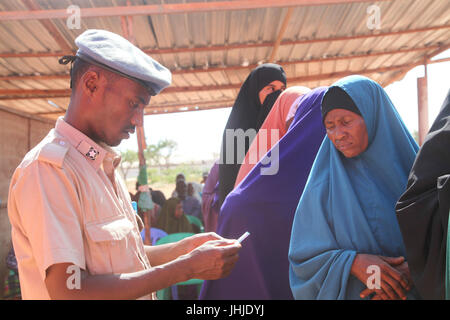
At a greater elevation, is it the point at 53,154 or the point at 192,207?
the point at 53,154

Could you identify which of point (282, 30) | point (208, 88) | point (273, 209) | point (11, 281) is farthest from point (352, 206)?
point (208, 88)

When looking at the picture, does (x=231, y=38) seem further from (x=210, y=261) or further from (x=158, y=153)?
(x=158, y=153)

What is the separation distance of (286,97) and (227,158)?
797mm

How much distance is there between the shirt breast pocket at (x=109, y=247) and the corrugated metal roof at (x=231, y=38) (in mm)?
2651

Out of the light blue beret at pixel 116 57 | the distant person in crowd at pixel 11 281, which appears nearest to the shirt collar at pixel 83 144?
the light blue beret at pixel 116 57

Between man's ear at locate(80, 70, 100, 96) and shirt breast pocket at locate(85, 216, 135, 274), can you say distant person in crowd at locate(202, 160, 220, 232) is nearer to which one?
shirt breast pocket at locate(85, 216, 135, 274)

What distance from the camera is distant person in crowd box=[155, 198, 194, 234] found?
5090 mm

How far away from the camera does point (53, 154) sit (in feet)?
3.23

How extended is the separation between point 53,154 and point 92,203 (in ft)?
0.65

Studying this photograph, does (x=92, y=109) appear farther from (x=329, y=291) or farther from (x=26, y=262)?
(x=329, y=291)

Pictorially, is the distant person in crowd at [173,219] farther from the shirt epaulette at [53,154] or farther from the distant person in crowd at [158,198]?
the shirt epaulette at [53,154]

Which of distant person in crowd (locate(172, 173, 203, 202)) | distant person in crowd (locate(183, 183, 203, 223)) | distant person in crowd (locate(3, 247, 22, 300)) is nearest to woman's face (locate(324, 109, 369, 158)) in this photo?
distant person in crowd (locate(3, 247, 22, 300))

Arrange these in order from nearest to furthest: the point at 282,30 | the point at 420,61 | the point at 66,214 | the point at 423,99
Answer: the point at 66,214, the point at 282,30, the point at 423,99, the point at 420,61

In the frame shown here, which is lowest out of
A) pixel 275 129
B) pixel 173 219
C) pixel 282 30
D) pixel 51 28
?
pixel 173 219
